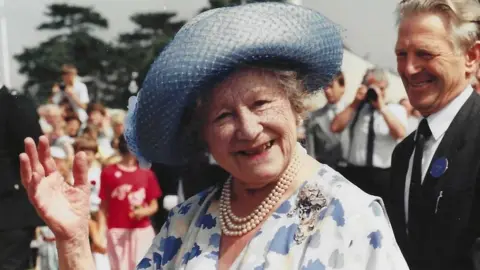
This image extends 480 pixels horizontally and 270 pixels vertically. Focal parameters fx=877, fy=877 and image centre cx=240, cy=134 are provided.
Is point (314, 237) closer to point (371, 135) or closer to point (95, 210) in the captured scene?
point (371, 135)

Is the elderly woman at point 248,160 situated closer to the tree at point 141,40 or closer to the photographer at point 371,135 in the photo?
the photographer at point 371,135

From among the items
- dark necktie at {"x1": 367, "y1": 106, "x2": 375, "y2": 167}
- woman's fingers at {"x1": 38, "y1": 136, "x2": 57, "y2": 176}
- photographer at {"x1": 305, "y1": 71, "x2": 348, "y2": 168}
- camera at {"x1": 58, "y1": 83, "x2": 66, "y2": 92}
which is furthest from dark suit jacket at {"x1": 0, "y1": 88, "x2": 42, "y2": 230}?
camera at {"x1": 58, "y1": 83, "x2": 66, "y2": 92}

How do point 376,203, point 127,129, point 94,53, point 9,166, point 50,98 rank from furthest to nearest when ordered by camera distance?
1. point 94,53
2. point 50,98
3. point 9,166
4. point 127,129
5. point 376,203

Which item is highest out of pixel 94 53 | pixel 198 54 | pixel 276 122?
pixel 198 54

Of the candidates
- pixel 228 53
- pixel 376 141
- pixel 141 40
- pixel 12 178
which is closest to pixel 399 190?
pixel 228 53

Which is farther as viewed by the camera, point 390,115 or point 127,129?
point 390,115

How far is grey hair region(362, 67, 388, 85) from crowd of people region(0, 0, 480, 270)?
3606mm

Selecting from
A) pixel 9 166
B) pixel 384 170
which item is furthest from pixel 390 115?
pixel 9 166

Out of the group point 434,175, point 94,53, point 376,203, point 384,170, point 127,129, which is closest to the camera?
point 376,203

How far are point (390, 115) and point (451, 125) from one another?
3470 millimetres

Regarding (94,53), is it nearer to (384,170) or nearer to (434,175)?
(384,170)

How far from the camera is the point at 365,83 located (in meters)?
7.07

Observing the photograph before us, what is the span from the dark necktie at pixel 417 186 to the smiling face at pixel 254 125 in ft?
3.31

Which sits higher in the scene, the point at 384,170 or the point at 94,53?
the point at 384,170
